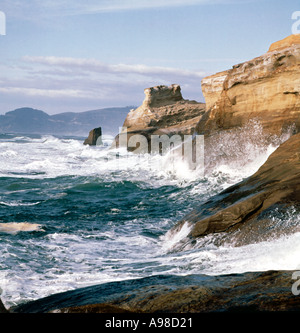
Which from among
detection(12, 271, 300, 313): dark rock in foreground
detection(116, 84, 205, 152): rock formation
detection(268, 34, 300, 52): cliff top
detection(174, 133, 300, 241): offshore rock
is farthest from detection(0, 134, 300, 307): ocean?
detection(116, 84, 205, 152): rock formation

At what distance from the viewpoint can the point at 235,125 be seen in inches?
677

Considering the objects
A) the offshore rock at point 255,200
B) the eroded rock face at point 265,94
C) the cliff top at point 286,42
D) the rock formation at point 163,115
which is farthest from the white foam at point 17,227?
the rock formation at point 163,115

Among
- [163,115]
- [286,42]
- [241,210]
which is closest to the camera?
[241,210]

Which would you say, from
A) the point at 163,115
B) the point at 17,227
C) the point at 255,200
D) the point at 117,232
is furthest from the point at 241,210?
the point at 163,115

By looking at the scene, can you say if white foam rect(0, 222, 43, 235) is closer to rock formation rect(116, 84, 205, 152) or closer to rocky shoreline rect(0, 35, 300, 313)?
rocky shoreline rect(0, 35, 300, 313)

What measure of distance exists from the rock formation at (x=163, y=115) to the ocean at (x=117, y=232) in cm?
1469

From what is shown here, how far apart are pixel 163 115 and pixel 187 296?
32523 mm

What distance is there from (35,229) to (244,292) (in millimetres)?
7119

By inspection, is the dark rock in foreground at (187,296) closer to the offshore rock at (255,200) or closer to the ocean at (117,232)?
the ocean at (117,232)

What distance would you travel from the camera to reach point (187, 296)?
185 inches

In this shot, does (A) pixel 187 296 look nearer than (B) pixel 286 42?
Yes

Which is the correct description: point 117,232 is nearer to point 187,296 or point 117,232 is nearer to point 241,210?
point 241,210
